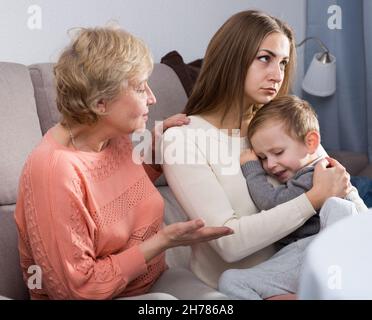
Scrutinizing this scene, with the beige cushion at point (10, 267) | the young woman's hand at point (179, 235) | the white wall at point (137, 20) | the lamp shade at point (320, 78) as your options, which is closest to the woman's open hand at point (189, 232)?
the young woman's hand at point (179, 235)

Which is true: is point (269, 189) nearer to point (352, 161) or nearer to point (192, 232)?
point (192, 232)

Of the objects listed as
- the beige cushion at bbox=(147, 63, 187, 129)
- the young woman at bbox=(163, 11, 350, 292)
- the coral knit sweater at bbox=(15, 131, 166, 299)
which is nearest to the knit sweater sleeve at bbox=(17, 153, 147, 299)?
the coral knit sweater at bbox=(15, 131, 166, 299)

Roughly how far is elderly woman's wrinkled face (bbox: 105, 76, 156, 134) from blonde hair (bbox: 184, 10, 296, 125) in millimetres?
268

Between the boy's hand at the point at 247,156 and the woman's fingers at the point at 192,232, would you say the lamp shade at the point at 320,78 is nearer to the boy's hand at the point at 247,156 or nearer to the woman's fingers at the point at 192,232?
the boy's hand at the point at 247,156

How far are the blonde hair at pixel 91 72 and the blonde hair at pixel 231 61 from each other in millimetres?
296

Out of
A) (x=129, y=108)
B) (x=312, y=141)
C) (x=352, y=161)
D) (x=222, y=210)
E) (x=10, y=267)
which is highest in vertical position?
(x=129, y=108)

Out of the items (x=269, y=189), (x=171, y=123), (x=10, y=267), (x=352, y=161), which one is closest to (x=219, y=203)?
(x=269, y=189)

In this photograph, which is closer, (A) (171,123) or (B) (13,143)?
(A) (171,123)

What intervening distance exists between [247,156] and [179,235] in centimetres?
36

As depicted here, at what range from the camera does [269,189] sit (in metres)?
1.58

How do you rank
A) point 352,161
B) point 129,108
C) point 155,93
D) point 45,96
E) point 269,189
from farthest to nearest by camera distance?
point 352,161
point 155,93
point 45,96
point 269,189
point 129,108

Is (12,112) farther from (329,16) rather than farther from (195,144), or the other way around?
(329,16)

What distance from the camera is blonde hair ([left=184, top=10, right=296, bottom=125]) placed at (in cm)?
164

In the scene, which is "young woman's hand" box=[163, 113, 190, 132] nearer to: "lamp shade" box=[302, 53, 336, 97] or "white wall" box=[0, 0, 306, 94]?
"white wall" box=[0, 0, 306, 94]
